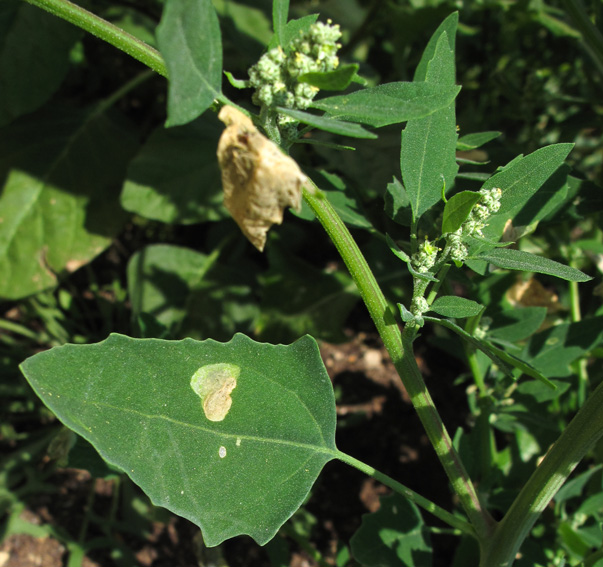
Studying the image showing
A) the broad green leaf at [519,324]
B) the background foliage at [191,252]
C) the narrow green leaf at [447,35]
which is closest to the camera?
the narrow green leaf at [447,35]

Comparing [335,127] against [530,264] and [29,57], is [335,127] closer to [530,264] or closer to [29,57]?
[530,264]

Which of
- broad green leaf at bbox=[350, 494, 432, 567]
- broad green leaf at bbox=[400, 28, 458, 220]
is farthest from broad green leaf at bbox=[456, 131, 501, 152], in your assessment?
broad green leaf at bbox=[350, 494, 432, 567]

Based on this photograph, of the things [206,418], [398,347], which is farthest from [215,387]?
[398,347]

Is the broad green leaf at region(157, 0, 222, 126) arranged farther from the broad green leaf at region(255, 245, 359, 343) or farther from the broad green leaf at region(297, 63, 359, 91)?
the broad green leaf at region(255, 245, 359, 343)

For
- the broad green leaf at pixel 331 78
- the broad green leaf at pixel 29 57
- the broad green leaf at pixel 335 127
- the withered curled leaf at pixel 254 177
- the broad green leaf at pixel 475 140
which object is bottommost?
the broad green leaf at pixel 29 57

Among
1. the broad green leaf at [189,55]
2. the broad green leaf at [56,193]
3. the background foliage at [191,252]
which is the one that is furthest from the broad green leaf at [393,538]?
the broad green leaf at [56,193]

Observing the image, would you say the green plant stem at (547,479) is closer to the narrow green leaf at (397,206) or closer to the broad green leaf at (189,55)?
the narrow green leaf at (397,206)
